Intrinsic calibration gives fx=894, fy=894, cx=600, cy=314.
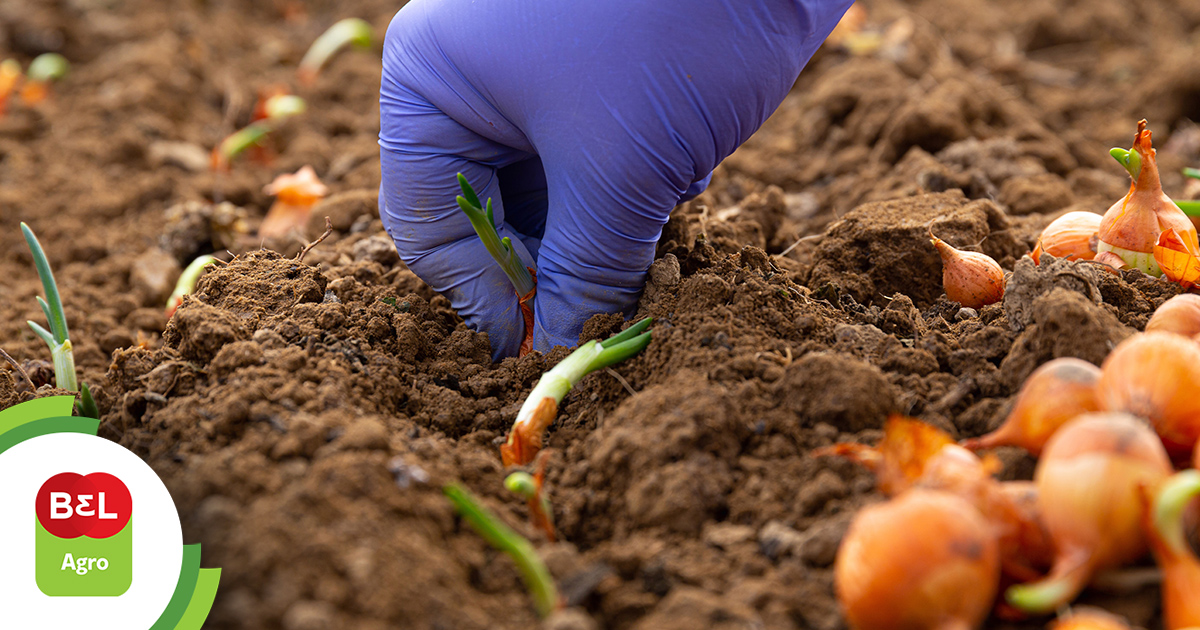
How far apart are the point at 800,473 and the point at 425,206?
44.9 inches

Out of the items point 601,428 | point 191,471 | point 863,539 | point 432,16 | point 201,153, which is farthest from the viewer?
point 201,153

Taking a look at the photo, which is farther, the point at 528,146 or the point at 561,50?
the point at 528,146

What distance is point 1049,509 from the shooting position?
125 centimetres

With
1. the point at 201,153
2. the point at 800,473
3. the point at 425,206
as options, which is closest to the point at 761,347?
the point at 800,473

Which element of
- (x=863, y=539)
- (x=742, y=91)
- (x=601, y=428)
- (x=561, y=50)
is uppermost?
(x=561, y=50)

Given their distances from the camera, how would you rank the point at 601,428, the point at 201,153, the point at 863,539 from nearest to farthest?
the point at 863,539, the point at 601,428, the point at 201,153

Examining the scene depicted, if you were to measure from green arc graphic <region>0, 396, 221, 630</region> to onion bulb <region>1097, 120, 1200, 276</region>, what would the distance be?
79.9 inches

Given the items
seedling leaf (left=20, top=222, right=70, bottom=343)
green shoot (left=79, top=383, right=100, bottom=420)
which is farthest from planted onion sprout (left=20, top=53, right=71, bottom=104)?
green shoot (left=79, top=383, right=100, bottom=420)

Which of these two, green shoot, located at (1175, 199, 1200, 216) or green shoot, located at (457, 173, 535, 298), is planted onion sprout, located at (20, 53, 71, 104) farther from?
green shoot, located at (1175, 199, 1200, 216)

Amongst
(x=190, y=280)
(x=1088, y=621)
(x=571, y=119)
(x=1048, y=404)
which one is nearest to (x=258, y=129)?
(x=190, y=280)

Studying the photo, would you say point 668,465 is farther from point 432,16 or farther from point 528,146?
point 432,16

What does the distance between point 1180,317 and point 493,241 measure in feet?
4.58

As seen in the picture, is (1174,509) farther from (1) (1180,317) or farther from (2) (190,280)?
(2) (190,280)

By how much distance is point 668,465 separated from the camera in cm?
157
